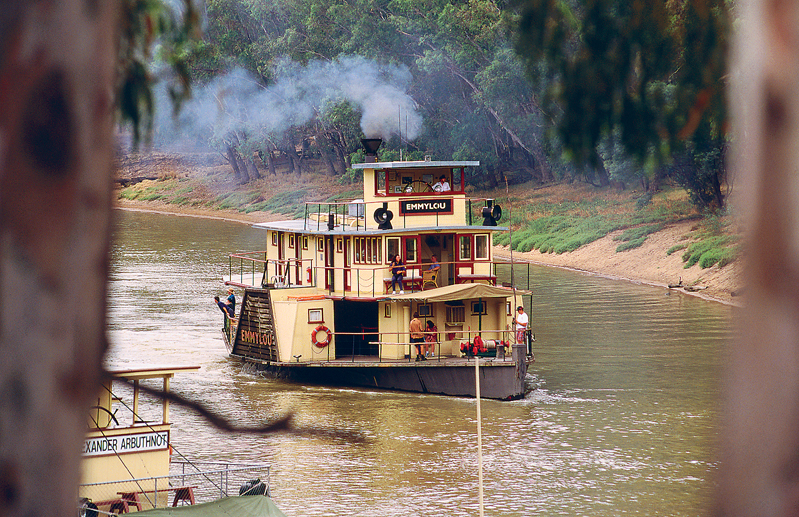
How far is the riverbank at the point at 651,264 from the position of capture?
46763 mm

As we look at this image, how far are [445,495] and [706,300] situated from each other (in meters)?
28.2

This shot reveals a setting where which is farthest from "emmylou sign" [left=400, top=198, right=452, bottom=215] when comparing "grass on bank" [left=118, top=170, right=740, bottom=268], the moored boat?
"grass on bank" [left=118, top=170, right=740, bottom=268]

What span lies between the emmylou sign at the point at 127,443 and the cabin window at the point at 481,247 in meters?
13.7

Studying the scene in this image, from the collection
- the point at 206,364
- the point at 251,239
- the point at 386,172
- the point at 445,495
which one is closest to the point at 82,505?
the point at 445,495

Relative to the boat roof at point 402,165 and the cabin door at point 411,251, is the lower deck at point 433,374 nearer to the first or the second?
the cabin door at point 411,251

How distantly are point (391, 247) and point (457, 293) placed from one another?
8.70 feet

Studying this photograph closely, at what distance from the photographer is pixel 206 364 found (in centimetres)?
3338

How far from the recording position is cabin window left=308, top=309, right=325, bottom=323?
28.7m

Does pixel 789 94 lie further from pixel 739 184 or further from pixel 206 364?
pixel 206 364

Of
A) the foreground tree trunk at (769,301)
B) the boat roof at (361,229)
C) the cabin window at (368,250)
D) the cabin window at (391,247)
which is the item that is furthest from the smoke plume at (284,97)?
the foreground tree trunk at (769,301)

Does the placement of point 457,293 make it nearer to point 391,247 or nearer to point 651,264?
point 391,247

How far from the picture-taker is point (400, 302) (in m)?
27.8

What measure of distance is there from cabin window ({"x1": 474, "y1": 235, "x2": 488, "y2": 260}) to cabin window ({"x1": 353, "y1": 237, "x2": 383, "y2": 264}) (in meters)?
2.92

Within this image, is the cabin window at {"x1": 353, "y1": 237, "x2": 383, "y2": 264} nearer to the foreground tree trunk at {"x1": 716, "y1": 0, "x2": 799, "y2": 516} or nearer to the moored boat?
the moored boat
